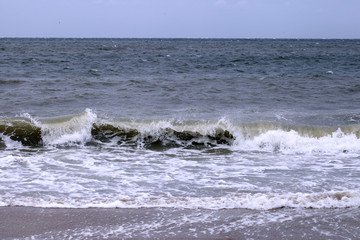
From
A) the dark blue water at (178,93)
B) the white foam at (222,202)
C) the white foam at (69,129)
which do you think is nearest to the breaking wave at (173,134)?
the white foam at (69,129)

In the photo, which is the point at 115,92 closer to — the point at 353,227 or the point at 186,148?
the point at 186,148

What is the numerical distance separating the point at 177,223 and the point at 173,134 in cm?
516

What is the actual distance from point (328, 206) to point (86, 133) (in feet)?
19.1

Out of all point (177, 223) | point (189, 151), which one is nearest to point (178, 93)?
point (189, 151)

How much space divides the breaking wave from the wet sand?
13.3 ft

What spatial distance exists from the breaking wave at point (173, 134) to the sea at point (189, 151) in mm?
23

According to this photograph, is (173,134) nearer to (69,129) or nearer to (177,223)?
(69,129)

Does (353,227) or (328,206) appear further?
(328,206)

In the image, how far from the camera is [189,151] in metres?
8.55

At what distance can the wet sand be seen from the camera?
422cm

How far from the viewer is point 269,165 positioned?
23.7ft

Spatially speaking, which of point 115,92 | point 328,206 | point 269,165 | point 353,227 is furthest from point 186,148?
point 115,92

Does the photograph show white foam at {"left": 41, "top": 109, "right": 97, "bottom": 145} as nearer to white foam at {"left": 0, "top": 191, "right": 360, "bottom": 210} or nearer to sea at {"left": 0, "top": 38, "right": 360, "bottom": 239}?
sea at {"left": 0, "top": 38, "right": 360, "bottom": 239}

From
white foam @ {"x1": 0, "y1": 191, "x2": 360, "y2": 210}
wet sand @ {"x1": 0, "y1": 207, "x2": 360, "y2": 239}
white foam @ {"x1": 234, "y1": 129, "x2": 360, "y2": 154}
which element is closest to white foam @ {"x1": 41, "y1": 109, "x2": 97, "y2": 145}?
white foam @ {"x1": 234, "y1": 129, "x2": 360, "y2": 154}
